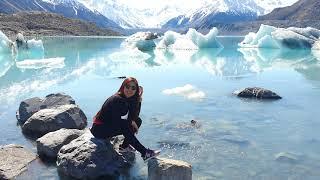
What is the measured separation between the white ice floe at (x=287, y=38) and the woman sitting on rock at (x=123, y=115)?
42.4m

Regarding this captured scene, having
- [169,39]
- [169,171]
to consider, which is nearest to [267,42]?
[169,39]

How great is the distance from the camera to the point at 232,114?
44.2ft

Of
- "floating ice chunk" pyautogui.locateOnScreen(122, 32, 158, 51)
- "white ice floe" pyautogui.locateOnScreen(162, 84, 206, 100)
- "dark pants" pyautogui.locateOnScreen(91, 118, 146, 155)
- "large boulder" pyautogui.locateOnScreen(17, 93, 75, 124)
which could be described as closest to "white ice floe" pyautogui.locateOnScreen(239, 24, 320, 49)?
"floating ice chunk" pyautogui.locateOnScreen(122, 32, 158, 51)

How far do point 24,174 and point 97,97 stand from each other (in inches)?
323

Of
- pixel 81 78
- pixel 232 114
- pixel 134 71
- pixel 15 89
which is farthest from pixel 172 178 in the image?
pixel 134 71

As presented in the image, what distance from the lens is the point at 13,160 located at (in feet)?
29.7

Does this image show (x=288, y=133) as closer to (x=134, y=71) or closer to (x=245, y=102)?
(x=245, y=102)

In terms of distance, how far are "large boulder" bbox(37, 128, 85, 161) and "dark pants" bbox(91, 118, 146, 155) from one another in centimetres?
103

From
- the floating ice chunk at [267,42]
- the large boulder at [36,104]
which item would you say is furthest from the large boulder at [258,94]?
the floating ice chunk at [267,42]

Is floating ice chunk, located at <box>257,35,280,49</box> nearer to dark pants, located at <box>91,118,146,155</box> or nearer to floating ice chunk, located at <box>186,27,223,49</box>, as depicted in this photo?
floating ice chunk, located at <box>186,27,223,49</box>

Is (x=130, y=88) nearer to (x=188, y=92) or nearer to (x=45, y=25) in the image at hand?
(x=188, y=92)

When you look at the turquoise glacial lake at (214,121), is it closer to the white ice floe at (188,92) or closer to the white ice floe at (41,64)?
the white ice floe at (188,92)

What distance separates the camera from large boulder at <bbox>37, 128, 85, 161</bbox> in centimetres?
941

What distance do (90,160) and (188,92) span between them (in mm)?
9965
